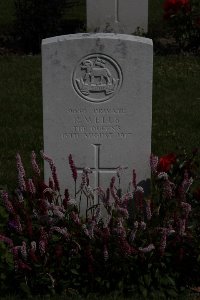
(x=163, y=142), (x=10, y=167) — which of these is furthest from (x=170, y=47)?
(x=10, y=167)

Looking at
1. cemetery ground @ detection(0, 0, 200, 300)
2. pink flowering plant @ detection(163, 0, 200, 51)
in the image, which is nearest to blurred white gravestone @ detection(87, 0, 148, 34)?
pink flowering plant @ detection(163, 0, 200, 51)

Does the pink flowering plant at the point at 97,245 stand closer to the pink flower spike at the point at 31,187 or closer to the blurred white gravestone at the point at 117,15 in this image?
the pink flower spike at the point at 31,187

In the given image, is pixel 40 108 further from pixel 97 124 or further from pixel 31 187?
pixel 31 187

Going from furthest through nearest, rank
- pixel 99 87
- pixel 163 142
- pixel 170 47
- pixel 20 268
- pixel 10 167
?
pixel 170 47 → pixel 163 142 → pixel 10 167 → pixel 99 87 → pixel 20 268

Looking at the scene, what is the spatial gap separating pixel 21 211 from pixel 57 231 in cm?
28

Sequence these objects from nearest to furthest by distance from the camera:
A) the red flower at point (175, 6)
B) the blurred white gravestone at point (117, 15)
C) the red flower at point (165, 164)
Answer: the red flower at point (165, 164)
the red flower at point (175, 6)
the blurred white gravestone at point (117, 15)

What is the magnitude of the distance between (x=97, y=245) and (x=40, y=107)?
159 inches

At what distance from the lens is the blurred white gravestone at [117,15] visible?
12.2 metres

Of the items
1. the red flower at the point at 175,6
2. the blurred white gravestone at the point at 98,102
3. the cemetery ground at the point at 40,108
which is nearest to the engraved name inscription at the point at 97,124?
the blurred white gravestone at the point at 98,102

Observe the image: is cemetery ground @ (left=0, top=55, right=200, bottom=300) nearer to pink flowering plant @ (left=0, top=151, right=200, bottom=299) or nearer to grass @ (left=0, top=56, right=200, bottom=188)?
grass @ (left=0, top=56, right=200, bottom=188)

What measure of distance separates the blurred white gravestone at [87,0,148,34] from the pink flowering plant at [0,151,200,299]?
289 inches

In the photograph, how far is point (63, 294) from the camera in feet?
16.0

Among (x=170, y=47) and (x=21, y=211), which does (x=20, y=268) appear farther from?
(x=170, y=47)

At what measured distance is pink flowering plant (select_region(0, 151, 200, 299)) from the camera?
4.84m
